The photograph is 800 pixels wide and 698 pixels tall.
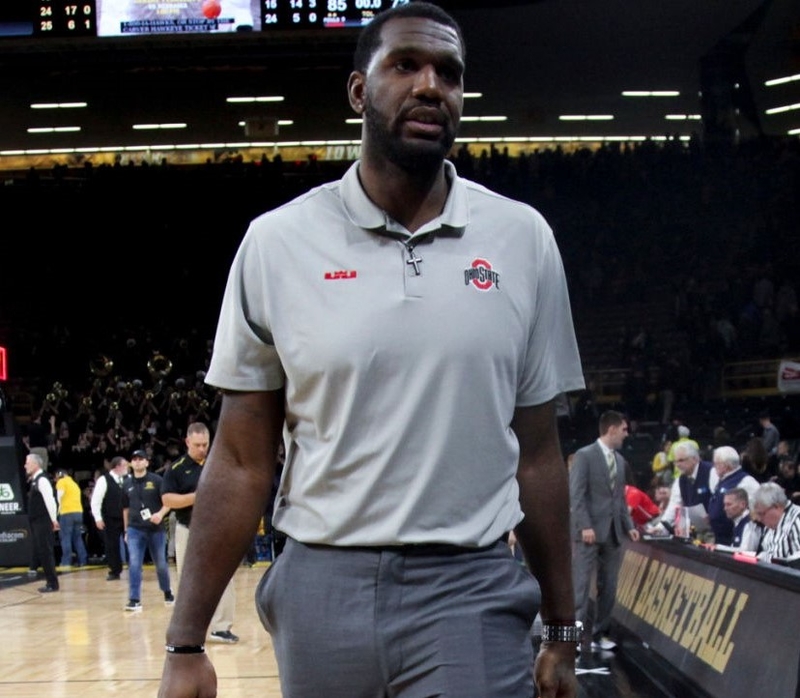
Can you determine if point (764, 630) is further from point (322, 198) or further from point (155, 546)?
point (155, 546)

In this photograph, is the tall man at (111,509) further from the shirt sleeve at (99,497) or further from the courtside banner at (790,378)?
the courtside banner at (790,378)

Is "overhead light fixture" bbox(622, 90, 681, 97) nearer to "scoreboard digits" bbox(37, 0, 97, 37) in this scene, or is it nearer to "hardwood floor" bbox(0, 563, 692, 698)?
"scoreboard digits" bbox(37, 0, 97, 37)

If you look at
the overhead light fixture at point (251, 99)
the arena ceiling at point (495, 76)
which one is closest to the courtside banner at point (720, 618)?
the arena ceiling at point (495, 76)

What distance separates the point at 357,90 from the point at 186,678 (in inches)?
43.2

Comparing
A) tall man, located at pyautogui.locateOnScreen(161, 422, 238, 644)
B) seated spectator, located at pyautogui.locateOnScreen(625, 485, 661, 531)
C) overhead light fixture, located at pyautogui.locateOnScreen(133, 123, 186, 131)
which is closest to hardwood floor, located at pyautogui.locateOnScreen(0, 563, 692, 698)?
tall man, located at pyautogui.locateOnScreen(161, 422, 238, 644)

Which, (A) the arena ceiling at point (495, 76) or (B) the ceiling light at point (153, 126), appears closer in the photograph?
(A) the arena ceiling at point (495, 76)

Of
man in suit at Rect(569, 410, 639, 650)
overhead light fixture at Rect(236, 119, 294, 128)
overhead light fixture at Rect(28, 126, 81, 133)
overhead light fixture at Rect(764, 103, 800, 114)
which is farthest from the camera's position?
overhead light fixture at Rect(236, 119, 294, 128)

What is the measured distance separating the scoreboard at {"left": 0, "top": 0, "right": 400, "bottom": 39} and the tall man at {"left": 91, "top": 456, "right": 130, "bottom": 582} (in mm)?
5800

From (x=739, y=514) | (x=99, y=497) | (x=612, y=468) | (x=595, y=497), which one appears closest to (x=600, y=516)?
(x=595, y=497)

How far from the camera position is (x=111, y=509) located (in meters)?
18.6

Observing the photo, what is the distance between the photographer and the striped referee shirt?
757 cm

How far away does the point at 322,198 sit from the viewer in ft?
7.82

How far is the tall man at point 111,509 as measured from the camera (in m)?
18.3

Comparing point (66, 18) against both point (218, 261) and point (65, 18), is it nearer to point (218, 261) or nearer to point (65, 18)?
point (65, 18)
